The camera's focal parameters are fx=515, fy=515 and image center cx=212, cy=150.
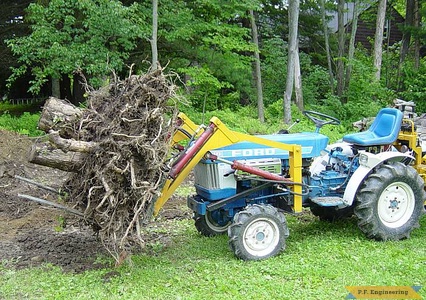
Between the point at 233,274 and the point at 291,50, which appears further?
the point at 291,50

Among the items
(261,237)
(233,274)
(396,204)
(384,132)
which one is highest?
(384,132)

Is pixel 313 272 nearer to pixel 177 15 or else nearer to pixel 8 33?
pixel 177 15

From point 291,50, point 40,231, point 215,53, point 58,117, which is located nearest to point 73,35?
point 215,53

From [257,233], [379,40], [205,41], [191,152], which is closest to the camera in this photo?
[191,152]

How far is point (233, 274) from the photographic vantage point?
5172 millimetres

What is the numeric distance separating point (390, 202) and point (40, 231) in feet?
14.9

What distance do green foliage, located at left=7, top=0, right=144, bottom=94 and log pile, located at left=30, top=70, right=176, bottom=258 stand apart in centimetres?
795

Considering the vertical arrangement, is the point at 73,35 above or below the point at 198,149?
above

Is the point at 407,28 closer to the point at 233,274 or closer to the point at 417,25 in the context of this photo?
the point at 417,25

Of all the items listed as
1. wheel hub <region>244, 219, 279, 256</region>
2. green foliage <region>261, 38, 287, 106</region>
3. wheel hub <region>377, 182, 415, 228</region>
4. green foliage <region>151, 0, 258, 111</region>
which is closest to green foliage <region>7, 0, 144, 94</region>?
green foliage <region>151, 0, 258, 111</region>

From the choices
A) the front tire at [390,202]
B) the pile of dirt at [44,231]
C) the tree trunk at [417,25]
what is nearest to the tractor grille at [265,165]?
the front tire at [390,202]

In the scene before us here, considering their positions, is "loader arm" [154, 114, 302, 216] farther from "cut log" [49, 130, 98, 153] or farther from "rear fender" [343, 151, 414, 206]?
"rear fender" [343, 151, 414, 206]

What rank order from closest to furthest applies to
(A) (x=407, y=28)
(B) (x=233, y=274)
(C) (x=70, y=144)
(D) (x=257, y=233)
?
(C) (x=70, y=144), (B) (x=233, y=274), (D) (x=257, y=233), (A) (x=407, y=28)

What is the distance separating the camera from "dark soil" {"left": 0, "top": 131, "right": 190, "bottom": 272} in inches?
224
